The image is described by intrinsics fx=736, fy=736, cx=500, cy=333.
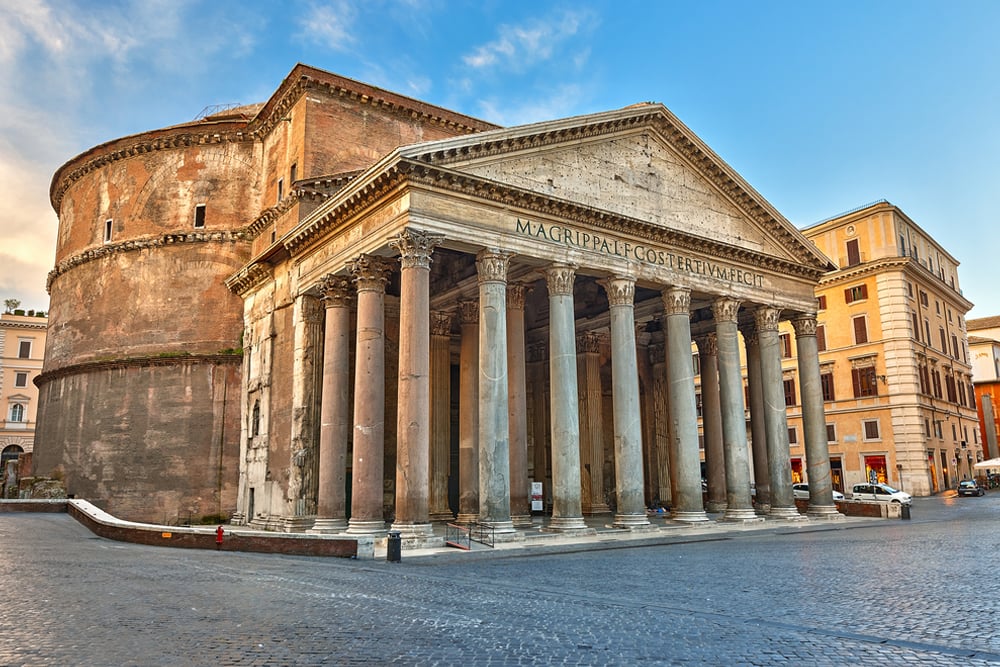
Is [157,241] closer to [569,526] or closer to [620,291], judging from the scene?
[620,291]

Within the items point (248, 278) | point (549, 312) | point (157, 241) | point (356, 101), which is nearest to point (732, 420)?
point (549, 312)

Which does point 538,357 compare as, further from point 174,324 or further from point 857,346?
point 857,346

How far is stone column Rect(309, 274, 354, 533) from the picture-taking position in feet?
55.5

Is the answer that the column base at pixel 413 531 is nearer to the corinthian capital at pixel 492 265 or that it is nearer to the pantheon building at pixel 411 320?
the pantheon building at pixel 411 320

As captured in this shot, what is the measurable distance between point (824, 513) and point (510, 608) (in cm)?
1638

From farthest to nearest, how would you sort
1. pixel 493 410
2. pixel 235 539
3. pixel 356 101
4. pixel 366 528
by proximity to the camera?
pixel 356 101 → pixel 366 528 → pixel 493 410 → pixel 235 539

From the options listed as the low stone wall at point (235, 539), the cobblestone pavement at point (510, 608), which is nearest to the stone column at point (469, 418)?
the cobblestone pavement at point (510, 608)

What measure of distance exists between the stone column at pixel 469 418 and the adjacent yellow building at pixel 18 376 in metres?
43.4

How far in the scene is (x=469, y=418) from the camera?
62.8 ft

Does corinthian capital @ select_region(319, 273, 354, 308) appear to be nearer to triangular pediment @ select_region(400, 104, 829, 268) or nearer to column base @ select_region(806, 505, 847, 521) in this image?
triangular pediment @ select_region(400, 104, 829, 268)

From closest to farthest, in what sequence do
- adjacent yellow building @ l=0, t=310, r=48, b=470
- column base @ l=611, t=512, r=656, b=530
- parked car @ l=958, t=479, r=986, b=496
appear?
column base @ l=611, t=512, r=656, b=530, parked car @ l=958, t=479, r=986, b=496, adjacent yellow building @ l=0, t=310, r=48, b=470

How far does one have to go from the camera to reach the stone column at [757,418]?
923 inches

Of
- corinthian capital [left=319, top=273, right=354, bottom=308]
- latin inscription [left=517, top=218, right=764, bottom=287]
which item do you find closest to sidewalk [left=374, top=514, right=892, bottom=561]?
corinthian capital [left=319, top=273, right=354, bottom=308]

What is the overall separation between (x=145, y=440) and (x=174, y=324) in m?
3.96
